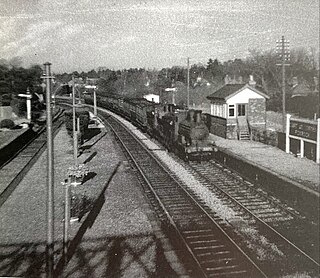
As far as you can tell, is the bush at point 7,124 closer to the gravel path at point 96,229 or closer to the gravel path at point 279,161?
the gravel path at point 96,229

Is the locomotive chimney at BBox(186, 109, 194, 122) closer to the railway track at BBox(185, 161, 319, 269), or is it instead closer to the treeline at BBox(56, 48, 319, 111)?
the treeline at BBox(56, 48, 319, 111)

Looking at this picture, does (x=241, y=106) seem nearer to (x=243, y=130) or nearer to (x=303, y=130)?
(x=243, y=130)

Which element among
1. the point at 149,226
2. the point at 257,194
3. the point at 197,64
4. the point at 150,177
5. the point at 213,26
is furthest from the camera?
the point at 150,177

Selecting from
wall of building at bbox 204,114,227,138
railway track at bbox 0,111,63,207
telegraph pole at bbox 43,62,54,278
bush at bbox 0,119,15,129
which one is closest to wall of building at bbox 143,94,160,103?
wall of building at bbox 204,114,227,138

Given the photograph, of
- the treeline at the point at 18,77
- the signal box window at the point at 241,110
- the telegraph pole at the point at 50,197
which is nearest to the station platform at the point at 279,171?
the signal box window at the point at 241,110

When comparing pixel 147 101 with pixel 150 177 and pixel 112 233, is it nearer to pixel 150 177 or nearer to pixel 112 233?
pixel 150 177

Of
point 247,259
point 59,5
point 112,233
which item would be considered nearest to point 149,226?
point 112,233
